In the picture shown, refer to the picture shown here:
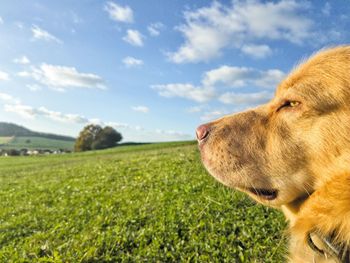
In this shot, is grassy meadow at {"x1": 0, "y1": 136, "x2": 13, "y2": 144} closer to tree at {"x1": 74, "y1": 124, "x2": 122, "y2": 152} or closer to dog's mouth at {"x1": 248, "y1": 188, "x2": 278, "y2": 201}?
tree at {"x1": 74, "y1": 124, "x2": 122, "y2": 152}

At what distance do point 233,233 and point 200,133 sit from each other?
2774mm

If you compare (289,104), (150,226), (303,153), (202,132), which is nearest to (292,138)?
(303,153)

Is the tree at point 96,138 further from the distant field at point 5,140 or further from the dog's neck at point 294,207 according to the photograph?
the dog's neck at point 294,207

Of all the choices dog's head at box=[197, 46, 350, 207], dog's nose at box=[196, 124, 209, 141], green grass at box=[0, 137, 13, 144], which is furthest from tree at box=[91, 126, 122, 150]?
dog's head at box=[197, 46, 350, 207]

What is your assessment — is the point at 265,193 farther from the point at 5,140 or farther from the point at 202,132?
the point at 5,140

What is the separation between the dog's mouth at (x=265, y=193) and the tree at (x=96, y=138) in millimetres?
70066

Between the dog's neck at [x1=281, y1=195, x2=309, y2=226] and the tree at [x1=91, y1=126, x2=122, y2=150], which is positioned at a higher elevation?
the tree at [x1=91, y1=126, x2=122, y2=150]

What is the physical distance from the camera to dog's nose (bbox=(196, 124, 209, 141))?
4.62m

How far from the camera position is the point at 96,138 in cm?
7575

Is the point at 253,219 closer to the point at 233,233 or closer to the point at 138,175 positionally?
the point at 233,233

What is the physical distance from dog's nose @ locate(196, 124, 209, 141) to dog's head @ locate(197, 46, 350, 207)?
0.04 feet

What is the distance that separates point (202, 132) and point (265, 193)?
3.29ft

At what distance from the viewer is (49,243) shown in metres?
7.19

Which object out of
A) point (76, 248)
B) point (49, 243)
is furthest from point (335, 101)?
point (49, 243)
